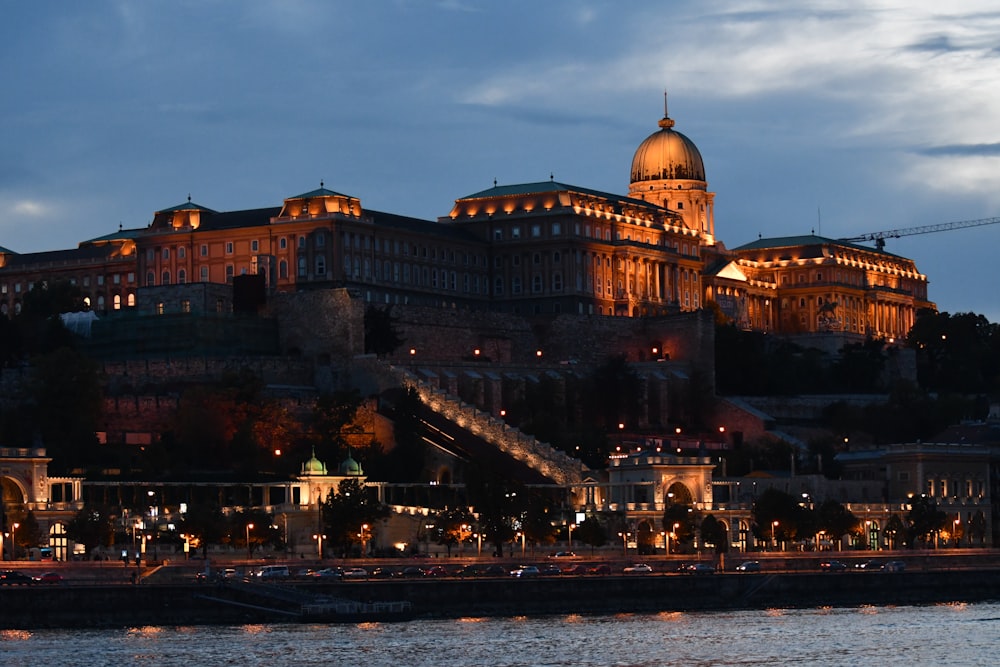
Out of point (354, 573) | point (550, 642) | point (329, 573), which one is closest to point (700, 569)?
point (354, 573)

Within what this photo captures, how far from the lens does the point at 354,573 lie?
121m

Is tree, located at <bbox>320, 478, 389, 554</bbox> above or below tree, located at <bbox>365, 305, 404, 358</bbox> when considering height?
below

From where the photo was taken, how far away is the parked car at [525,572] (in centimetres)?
12218

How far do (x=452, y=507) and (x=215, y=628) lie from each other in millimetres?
36086

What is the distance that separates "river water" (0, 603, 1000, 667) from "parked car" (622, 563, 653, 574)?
285 inches

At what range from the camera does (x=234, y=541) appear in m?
134

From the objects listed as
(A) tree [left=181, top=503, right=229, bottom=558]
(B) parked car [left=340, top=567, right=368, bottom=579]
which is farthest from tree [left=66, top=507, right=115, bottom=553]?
(B) parked car [left=340, top=567, right=368, bottom=579]

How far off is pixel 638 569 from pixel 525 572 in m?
7.80

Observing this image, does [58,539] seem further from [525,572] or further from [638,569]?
[638,569]

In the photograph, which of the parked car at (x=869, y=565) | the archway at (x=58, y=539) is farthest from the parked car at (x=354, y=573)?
the parked car at (x=869, y=565)

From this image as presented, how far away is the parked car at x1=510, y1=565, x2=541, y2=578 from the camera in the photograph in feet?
401

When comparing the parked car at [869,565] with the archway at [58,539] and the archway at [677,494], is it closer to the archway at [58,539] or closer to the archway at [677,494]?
the archway at [677,494]

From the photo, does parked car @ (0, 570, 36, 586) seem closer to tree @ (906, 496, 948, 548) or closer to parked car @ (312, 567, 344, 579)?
parked car @ (312, 567, 344, 579)

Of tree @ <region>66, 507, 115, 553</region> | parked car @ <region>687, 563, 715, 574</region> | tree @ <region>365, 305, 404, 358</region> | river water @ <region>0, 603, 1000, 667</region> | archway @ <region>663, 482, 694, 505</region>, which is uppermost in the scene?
tree @ <region>365, 305, 404, 358</region>
